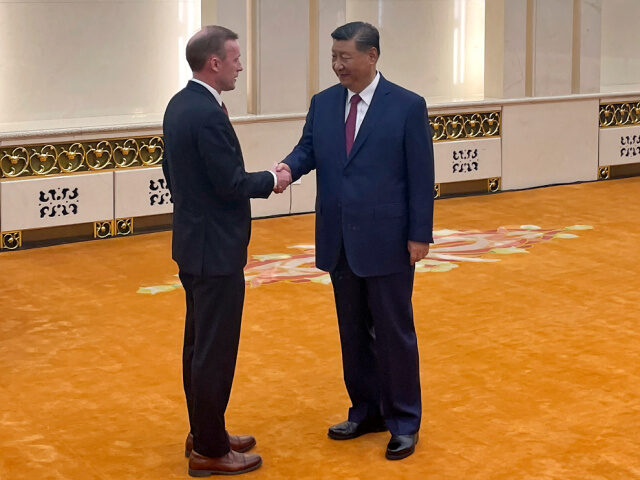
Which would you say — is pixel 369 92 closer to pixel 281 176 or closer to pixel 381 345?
pixel 281 176

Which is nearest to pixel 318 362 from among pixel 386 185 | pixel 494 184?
pixel 386 185

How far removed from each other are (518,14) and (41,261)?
5.77m

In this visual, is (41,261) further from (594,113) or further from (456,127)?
(594,113)

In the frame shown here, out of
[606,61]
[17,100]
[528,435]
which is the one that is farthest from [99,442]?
[606,61]

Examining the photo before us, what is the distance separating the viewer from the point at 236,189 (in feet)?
14.4

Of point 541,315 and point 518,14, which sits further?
point 518,14

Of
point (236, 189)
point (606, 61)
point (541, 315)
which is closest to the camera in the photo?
point (236, 189)

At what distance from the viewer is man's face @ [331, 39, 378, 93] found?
471 centimetres

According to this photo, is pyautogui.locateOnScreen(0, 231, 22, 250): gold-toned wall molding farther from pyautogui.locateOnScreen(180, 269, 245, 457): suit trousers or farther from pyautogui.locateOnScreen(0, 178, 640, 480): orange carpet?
pyautogui.locateOnScreen(180, 269, 245, 457): suit trousers

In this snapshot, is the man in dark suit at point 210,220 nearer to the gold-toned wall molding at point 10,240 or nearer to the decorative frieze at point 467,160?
the gold-toned wall molding at point 10,240

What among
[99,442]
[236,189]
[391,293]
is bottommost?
[99,442]

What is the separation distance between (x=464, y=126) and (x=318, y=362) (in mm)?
5919

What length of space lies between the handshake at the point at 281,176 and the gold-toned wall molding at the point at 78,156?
187 inches

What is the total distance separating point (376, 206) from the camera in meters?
4.79
